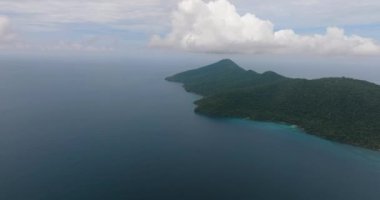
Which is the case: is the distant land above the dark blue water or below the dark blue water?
above

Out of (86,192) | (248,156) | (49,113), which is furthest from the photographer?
(49,113)

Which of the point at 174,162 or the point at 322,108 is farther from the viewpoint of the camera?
the point at 322,108

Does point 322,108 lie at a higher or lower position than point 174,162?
higher

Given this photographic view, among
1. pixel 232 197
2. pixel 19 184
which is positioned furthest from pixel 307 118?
pixel 19 184

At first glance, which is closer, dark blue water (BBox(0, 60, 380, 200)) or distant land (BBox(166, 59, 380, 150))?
dark blue water (BBox(0, 60, 380, 200))

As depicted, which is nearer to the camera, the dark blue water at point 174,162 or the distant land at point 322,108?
the dark blue water at point 174,162

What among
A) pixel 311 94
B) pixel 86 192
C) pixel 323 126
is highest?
pixel 311 94

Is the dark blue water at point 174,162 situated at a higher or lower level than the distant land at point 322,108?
lower

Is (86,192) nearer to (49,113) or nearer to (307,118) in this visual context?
(49,113)
